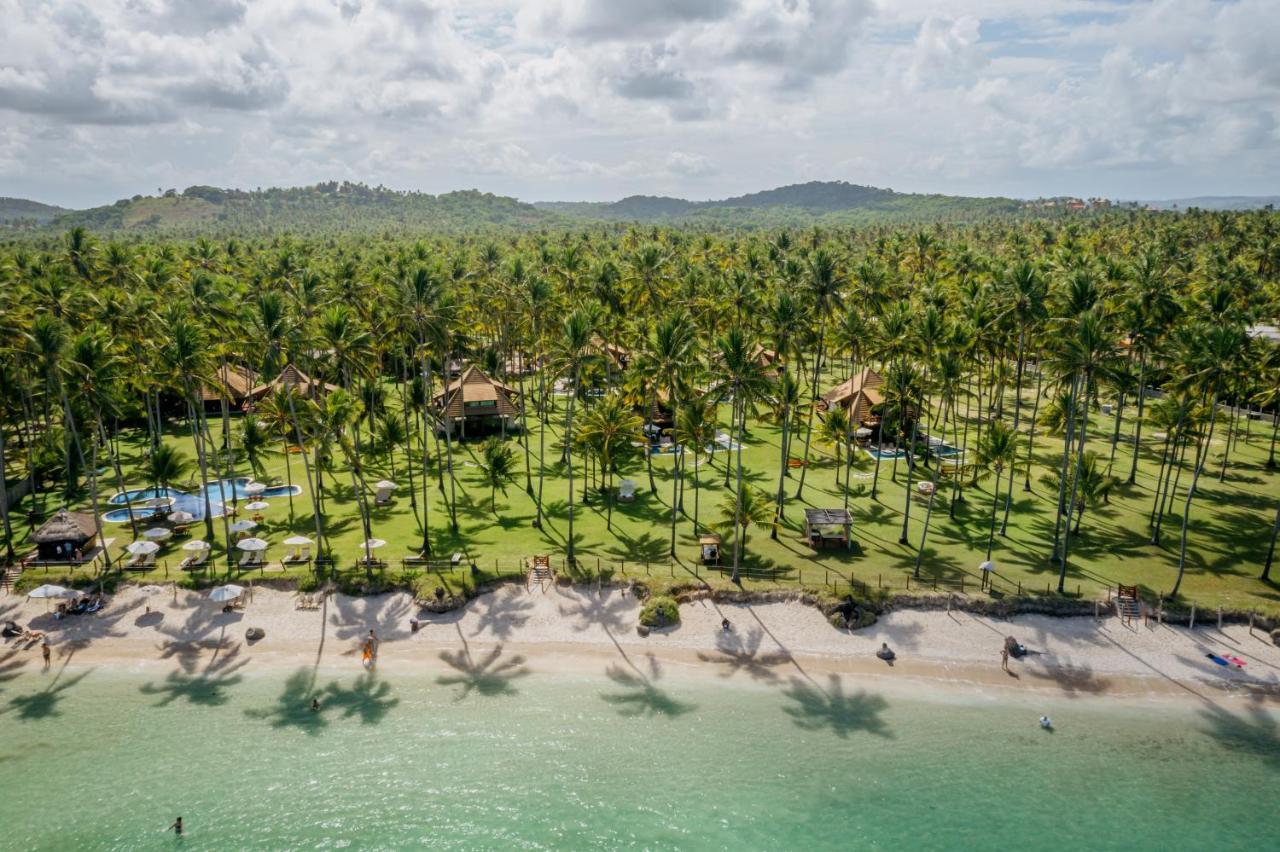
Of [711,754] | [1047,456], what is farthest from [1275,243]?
[711,754]

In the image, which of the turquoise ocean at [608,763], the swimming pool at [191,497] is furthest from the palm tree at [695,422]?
the swimming pool at [191,497]

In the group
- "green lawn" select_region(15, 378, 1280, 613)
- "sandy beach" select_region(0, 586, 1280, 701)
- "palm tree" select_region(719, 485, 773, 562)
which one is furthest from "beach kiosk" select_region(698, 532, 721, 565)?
"sandy beach" select_region(0, 586, 1280, 701)

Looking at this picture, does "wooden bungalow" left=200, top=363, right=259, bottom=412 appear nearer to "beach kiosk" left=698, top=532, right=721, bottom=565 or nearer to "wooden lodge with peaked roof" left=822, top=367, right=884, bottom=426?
"beach kiosk" left=698, top=532, right=721, bottom=565

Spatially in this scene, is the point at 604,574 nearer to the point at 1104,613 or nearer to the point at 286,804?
the point at 286,804

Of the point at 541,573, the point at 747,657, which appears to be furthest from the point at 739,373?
the point at 541,573

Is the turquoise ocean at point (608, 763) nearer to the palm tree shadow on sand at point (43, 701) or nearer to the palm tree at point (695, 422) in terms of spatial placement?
the palm tree shadow on sand at point (43, 701)

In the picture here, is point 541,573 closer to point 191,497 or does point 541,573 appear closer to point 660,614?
point 660,614

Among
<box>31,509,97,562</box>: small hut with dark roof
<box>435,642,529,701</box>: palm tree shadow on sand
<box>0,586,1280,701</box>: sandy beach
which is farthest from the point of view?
<box>31,509,97,562</box>: small hut with dark roof

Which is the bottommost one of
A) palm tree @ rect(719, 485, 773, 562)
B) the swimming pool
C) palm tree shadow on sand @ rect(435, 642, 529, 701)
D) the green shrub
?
palm tree shadow on sand @ rect(435, 642, 529, 701)
